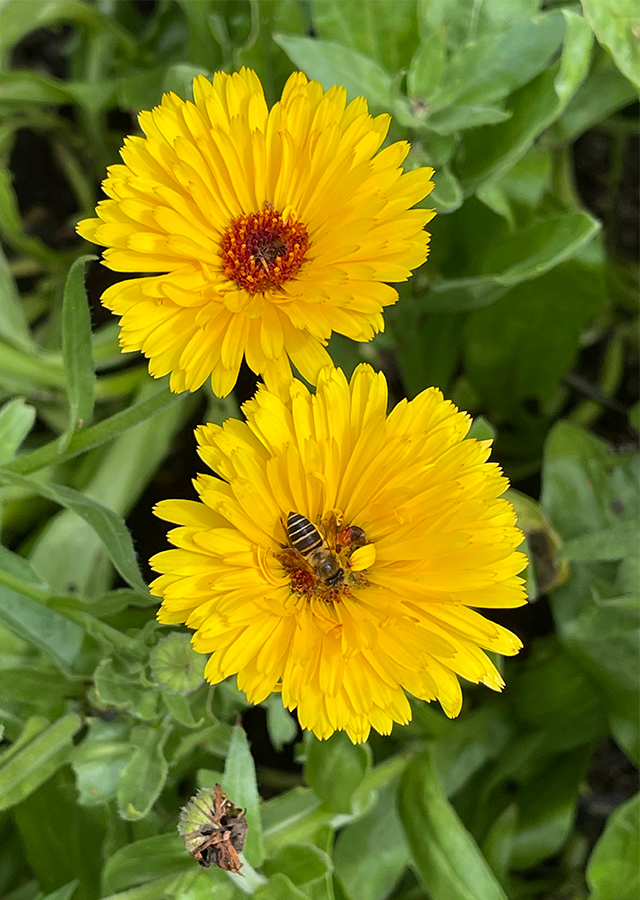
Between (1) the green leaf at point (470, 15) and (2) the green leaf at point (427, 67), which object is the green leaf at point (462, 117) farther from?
(1) the green leaf at point (470, 15)

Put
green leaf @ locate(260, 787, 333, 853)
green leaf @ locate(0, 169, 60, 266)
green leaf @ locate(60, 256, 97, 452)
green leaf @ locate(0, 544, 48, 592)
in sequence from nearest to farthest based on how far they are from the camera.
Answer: green leaf @ locate(60, 256, 97, 452), green leaf @ locate(0, 544, 48, 592), green leaf @ locate(260, 787, 333, 853), green leaf @ locate(0, 169, 60, 266)

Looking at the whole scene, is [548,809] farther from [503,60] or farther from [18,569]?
[503,60]

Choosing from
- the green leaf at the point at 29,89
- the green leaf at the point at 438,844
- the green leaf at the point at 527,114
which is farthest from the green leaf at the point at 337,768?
the green leaf at the point at 29,89

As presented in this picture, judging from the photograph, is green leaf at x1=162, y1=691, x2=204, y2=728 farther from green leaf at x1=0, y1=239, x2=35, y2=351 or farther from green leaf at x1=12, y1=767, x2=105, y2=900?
green leaf at x1=0, y1=239, x2=35, y2=351

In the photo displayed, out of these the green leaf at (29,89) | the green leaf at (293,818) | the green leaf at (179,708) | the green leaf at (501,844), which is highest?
the green leaf at (29,89)

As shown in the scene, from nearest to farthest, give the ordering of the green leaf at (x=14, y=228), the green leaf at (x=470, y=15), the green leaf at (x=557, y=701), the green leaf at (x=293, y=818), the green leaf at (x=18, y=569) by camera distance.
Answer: the green leaf at (x=18, y=569)
the green leaf at (x=293, y=818)
the green leaf at (x=470, y=15)
the green leaf at (x=557, y=701)
the green leaf at (x=14, y=228)

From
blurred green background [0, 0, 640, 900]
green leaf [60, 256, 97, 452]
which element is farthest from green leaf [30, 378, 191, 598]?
green leaf [60, 256, 97, 452]
